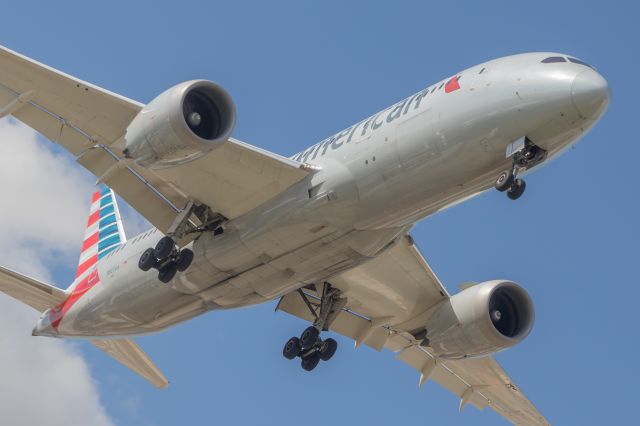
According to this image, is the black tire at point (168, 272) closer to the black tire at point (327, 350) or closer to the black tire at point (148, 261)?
the black tire at point (148, 261)

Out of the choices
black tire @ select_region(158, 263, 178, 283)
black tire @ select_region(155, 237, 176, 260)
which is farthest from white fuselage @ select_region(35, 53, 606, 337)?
black tire @ select_region(155, 237, 176, 260)

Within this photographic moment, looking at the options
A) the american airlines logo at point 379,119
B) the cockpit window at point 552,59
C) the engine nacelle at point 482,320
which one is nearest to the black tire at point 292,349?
the engine nacelle at point 482,320

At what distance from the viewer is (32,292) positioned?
32.7 meters

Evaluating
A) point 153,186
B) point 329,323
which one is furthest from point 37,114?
point 329,323

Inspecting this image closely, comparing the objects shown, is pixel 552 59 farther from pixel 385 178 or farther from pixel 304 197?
pixel 304 197

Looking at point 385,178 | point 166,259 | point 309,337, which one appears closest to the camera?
point 385,178

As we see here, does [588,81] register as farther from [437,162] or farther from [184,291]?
[184,291]

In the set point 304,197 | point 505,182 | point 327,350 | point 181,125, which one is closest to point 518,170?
point 505,182

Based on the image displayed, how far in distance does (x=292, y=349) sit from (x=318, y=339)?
885mm

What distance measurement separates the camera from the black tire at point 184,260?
1112 inches

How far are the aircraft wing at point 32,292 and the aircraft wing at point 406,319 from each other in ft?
22.2

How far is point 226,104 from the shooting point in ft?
85.5

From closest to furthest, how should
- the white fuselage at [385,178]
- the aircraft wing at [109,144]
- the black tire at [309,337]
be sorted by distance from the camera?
the white fuselage at [385,178], the aircraft wing at [109,144], the black tire at [309,337]

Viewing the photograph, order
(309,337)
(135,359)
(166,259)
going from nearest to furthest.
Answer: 1. (166,259)
2. (309,337)
3. (135,359)
